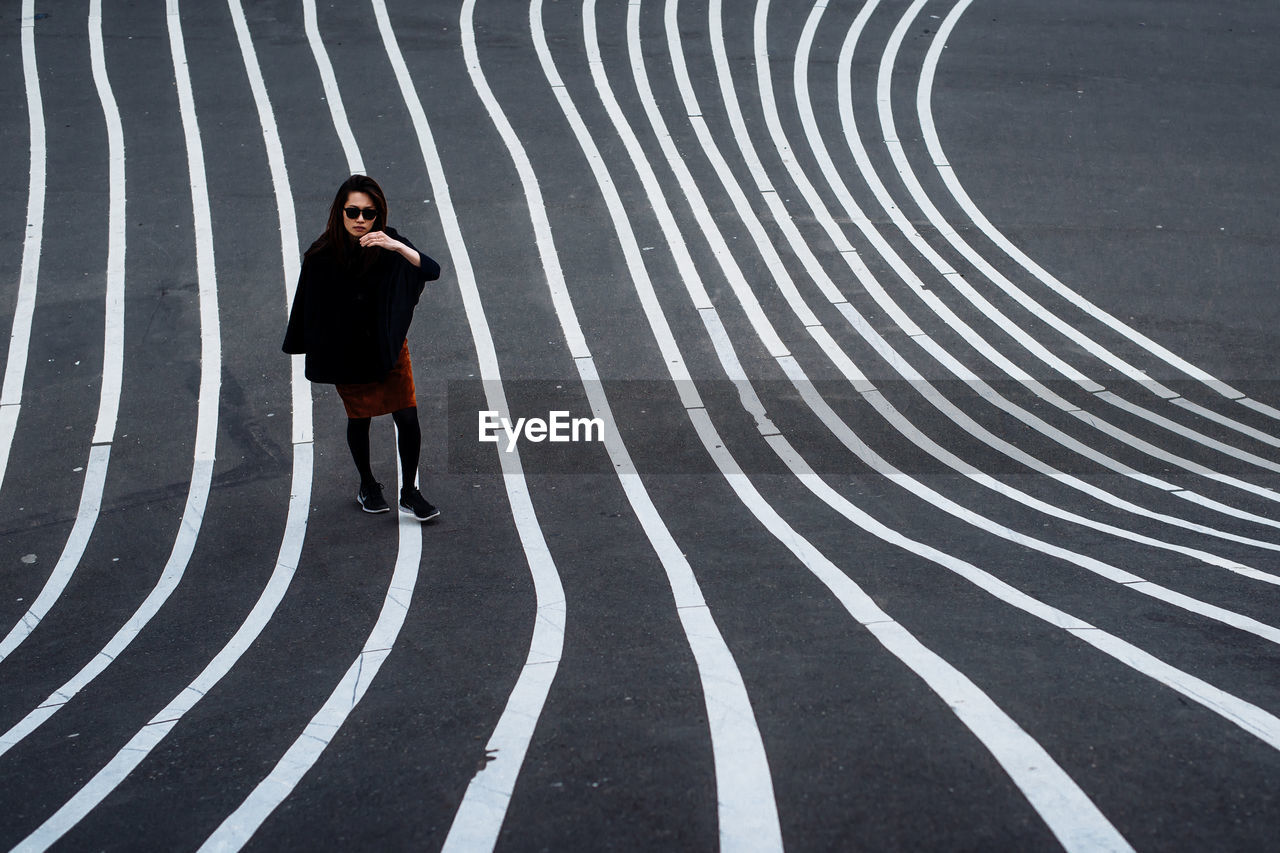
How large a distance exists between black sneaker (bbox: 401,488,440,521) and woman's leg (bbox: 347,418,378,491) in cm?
30

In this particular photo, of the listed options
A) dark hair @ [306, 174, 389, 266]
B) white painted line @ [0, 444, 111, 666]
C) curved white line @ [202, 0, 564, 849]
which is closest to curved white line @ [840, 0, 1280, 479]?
curved white line @ [202, 0, 564, 849]

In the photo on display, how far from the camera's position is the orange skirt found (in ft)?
20.6

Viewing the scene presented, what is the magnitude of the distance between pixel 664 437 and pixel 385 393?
246cm

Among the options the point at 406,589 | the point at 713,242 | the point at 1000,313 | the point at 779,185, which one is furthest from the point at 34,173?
the point at 1000,313

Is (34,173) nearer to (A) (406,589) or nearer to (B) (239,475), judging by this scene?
(B) (239,475)

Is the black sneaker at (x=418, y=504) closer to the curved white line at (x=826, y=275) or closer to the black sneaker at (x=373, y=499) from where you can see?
the black sneaker at (x=373, y=499)

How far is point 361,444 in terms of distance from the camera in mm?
6578

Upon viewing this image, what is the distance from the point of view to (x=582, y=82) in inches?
574

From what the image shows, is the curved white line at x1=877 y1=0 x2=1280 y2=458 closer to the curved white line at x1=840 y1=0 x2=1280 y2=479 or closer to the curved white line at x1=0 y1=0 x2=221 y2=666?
the curved white line at x1=840 y1=0 x2=1280 y2=479

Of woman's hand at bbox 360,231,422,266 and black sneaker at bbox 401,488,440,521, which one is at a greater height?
woman's hand at bbox 360,231,422,266

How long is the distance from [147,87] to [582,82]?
5433 mm

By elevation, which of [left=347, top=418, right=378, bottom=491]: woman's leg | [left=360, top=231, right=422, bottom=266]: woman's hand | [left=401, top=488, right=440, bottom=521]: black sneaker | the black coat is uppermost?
[left=360, top=231, right=422, bottom=266]: woman's hand

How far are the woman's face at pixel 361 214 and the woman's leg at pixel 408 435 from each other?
1046 mm

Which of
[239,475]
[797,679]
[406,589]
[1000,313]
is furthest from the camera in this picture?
[1000,313]
